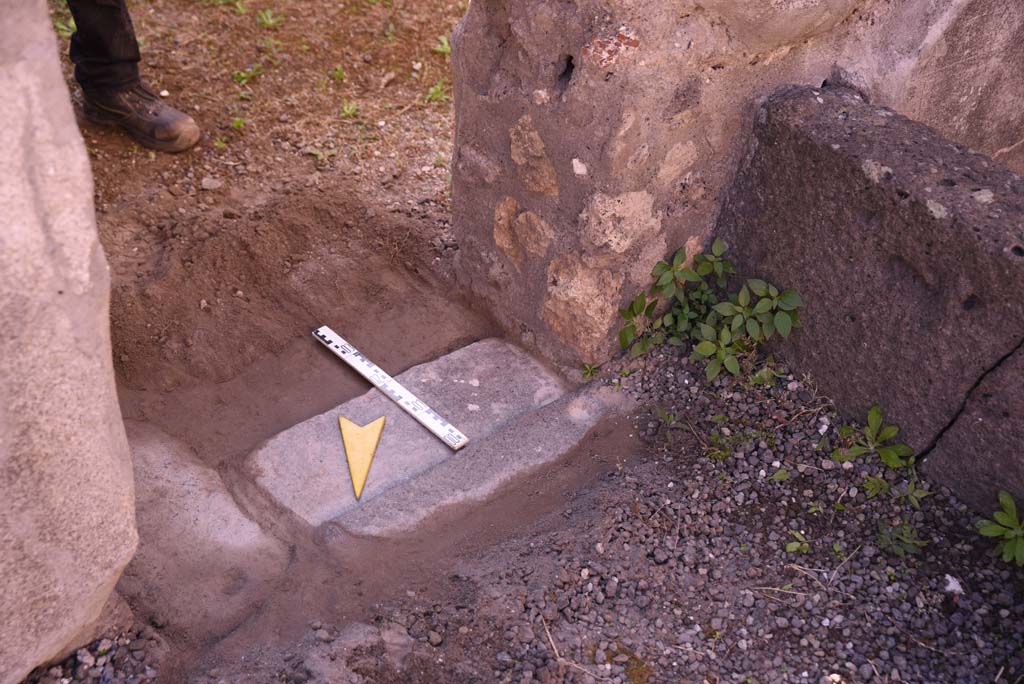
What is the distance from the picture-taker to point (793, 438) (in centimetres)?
239

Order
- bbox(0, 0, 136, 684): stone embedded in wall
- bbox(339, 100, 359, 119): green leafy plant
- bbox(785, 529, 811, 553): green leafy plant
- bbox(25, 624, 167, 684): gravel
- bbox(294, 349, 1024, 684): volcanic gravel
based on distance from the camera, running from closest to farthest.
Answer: bbox(0, 0, 136, 684): stone embedded in wall → bbox(25, 624, 167, 684): gravel → bbox(294, 349, 1024, 684): volcanic gravel → bbox(785, 529, 811, 553): green leafy plant → bbox(339, 100, 359, 119): green leafy plant

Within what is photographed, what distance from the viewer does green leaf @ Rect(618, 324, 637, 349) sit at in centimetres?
256

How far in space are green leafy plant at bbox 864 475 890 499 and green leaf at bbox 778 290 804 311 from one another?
0.46 metres

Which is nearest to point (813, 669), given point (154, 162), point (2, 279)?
point (2, 279)

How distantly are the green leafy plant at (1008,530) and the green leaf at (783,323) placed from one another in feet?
1.99

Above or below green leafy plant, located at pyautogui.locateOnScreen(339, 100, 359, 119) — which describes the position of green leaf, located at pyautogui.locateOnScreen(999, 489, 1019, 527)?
above

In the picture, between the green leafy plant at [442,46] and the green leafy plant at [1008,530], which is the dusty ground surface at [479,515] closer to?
the green leafy plant at [1008,530]

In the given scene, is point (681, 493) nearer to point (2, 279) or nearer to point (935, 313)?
point (935, 313)

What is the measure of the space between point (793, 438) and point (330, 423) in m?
1.21

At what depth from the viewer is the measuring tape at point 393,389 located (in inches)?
99.6

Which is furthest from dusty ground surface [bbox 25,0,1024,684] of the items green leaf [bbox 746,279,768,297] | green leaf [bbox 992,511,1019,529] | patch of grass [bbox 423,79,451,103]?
patch of grass [bbox 423,79,451,103]

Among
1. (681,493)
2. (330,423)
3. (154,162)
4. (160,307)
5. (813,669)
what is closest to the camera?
(813,669)

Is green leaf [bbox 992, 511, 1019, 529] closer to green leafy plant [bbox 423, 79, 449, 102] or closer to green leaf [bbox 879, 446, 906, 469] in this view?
green leaf [bbox 879, 446, 906, 469]

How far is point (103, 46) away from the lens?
136 inches
